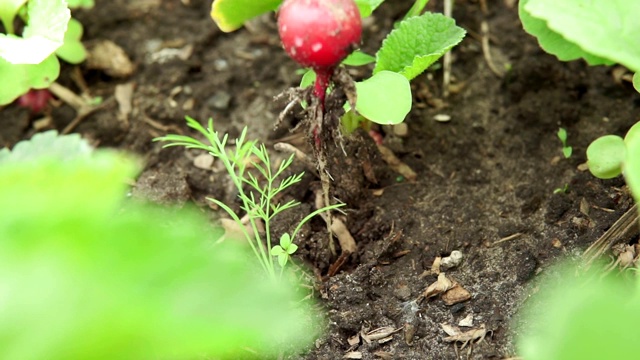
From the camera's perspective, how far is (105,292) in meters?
0.61

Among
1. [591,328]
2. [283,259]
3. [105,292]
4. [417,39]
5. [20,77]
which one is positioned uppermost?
[105,292]

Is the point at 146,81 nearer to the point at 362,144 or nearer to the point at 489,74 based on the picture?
the point at 362,144

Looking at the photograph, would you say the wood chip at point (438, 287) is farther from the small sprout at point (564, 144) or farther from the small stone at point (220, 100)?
the small stone at point (220, 100)

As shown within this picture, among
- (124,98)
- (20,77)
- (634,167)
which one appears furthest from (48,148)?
(634,167)

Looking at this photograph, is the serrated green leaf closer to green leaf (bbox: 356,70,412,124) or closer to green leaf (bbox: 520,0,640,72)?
green leaf (bbox: 520,0,640,72)

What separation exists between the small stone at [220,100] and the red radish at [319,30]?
694mm

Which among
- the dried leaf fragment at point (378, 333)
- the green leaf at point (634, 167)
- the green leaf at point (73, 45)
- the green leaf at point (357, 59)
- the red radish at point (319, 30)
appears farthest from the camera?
the green leaf at point (73, 45)

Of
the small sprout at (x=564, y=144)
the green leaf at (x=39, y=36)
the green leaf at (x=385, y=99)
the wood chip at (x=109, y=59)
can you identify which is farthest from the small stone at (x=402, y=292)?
the wood chip at (x=109, y=59)

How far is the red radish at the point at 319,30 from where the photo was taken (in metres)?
1.03

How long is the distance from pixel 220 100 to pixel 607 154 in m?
0.97

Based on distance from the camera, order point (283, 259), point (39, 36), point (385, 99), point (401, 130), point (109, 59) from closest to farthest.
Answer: point (385, 99)
point (283, 259)
point (39, 36)
point (401, 130)
point (109, 59)

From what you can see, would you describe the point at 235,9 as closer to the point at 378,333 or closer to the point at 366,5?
the point at 366,5

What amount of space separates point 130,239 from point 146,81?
1.36 m

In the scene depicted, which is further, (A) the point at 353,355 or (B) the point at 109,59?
(B) the point at 109,59
